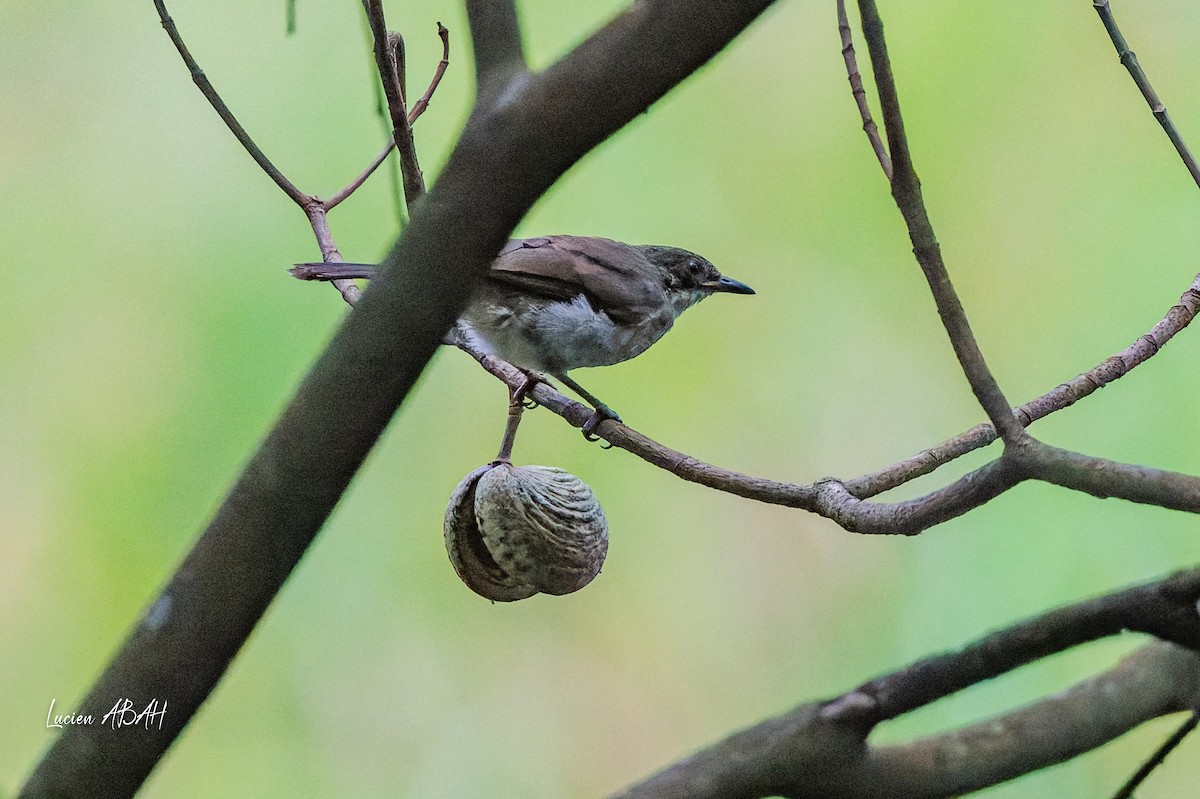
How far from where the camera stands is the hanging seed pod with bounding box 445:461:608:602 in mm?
1032

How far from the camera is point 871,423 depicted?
1.55 meters

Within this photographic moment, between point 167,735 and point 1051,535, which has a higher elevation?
point 1051,535

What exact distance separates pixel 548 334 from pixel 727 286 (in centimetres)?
35

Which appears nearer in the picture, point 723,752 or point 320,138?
point 723,752

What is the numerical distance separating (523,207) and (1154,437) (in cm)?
115

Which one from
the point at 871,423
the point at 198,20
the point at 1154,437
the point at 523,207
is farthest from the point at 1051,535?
the point at 198,20

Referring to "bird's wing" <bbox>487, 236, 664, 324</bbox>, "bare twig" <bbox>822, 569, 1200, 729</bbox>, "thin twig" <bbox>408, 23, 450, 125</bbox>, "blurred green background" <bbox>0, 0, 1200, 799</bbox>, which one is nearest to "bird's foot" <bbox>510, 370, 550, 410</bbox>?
"bird's wing" <bbox>487, 236, 664, 324</bbox>

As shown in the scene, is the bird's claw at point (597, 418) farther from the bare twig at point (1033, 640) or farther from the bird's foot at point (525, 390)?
the bare twig at point (1033, 640)

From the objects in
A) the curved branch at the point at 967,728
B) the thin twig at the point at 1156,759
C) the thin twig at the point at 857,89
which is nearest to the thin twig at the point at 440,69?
the thin twig at the point at 857,89

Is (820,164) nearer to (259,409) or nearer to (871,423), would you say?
(871,423)

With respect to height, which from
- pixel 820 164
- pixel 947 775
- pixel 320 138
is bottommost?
pixel 947 775

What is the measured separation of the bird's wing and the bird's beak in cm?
11
